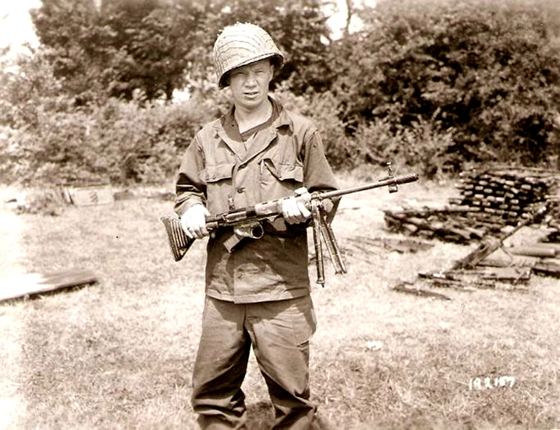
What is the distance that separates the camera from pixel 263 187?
3.03 m

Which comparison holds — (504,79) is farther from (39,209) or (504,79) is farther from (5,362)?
(5,362)

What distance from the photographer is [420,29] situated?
57.3 feet

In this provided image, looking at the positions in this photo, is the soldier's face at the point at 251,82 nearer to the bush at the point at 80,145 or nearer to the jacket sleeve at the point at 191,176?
the jacket sleeve at the point at 191,176

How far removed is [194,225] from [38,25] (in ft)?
91.4

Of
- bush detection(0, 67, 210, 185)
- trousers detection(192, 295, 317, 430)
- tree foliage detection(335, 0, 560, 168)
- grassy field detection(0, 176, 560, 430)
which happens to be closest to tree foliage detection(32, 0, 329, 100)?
tree foliage detection(335, 0, 560, 168)

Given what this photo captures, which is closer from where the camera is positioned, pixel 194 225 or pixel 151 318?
pixel 194 225

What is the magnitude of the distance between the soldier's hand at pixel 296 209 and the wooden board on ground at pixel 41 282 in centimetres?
472

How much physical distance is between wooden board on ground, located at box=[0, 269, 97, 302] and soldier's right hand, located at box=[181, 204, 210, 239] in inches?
167

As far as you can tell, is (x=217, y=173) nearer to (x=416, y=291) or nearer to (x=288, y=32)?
(x=416, y=291)

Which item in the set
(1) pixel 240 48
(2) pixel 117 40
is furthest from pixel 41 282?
(2) pixel 117 40

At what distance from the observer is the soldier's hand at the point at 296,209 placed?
282cm

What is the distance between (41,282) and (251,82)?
16.3 ft

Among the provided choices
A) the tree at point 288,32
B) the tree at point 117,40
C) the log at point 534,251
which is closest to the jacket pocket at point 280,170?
the log at point 534,251

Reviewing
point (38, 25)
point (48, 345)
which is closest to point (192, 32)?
point (38, 25)
